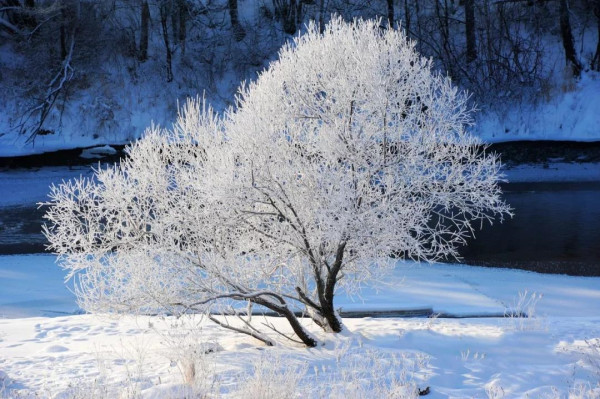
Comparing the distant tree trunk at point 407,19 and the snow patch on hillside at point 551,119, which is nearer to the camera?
the snow patch on hillside at point 551,119

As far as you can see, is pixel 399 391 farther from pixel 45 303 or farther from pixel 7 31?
pixel 7 31

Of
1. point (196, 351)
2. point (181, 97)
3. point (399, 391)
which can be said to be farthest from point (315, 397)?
point (181, 97)

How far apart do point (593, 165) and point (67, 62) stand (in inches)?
805

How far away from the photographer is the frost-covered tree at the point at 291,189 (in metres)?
7.68

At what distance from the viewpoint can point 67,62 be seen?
2627 cm

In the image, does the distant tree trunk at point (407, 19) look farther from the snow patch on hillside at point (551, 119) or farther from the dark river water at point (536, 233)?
the dark river water at point (536, 233)

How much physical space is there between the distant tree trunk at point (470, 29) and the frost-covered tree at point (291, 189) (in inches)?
782

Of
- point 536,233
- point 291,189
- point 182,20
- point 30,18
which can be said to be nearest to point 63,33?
point 30,18

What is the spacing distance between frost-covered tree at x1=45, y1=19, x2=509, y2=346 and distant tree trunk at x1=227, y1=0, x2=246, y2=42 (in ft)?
72.0

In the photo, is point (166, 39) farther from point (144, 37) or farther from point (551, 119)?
point (551, 119)

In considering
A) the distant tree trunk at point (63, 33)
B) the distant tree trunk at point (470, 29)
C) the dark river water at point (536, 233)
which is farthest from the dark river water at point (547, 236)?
the distant tree trunk at point (63, 33)

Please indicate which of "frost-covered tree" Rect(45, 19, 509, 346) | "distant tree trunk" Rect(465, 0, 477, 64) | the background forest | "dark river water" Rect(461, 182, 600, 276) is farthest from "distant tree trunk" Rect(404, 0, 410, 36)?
"frost-covered tree" Rect(45, 19, 509, 346)

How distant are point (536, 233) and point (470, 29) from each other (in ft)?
45.0

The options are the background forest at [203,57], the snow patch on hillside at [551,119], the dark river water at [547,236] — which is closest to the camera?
the dark river water at [547,236]
